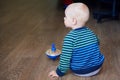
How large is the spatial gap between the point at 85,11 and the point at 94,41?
0.70ft

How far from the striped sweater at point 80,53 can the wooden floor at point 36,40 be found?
9cm

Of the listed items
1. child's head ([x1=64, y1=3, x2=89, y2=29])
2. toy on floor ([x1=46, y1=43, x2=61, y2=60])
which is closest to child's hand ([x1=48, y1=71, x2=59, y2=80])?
toy on floor ([x1=46, y1=43, x2=61, y2=60])

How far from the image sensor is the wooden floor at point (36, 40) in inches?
66.5

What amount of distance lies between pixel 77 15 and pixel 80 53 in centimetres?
25

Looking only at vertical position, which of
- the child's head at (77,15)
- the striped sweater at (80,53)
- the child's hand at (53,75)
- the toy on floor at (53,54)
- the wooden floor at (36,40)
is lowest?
the wooden floor at (36,40)

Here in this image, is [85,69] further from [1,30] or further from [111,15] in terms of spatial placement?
[111,15]

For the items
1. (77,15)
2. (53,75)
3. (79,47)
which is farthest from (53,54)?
(77,15)

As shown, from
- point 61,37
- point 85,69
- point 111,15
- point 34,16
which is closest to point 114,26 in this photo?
point 111,15

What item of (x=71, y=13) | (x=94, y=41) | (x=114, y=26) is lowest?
(x=114, y=26)

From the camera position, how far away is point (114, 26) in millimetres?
2742

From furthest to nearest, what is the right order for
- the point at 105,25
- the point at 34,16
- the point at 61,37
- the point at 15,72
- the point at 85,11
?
the point at 34,16
the point at 105,25
the point at 61,37
the point at 15,72
the point at 85,11

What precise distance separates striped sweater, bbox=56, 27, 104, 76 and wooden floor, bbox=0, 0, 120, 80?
88 millimetres

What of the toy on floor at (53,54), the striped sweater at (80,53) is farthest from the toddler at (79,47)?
the toy on floor at (53,54)

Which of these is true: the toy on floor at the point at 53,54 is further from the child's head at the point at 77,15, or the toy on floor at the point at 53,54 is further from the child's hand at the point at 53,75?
→ the child's head at the point at 77,15
